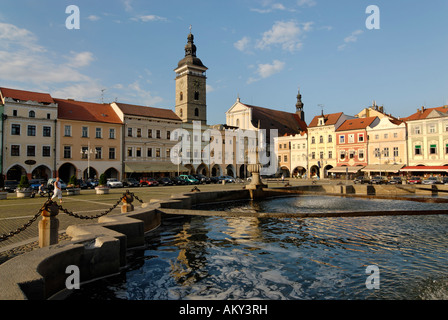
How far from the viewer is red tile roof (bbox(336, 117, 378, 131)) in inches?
2373

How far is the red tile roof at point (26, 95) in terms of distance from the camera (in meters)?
42.4

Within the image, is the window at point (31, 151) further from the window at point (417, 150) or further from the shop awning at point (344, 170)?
the window at point (417, 150)

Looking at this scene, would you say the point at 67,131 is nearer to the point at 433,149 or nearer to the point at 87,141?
the point at 87,141

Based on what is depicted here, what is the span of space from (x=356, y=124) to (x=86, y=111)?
5114 cm

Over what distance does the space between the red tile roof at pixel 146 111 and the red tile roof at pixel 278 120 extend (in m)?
27.0

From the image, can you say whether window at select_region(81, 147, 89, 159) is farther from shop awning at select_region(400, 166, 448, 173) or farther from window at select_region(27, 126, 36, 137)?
shop awning at select_region(400, 166, 448, 173)

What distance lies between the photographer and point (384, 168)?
180 feet

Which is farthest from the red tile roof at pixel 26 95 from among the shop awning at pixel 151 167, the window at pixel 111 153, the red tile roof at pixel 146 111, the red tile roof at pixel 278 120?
the red tile roof at pixel 278 120

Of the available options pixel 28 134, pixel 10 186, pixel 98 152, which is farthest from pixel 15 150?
pixel 98 152

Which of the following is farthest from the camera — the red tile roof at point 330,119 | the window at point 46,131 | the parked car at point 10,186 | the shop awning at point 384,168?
the red tile roof at point 330,119

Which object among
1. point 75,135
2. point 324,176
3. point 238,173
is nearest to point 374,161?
point 324,176

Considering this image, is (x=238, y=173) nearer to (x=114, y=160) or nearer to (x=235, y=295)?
(x=114, y=160)

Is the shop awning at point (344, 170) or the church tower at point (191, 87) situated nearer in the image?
the shop awning at point (344, 170)

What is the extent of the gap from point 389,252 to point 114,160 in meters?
48.4
